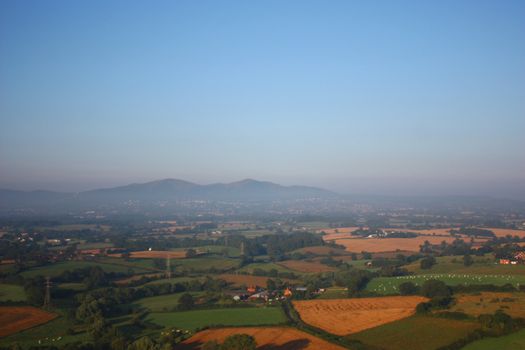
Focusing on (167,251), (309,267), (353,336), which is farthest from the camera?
(167,251)

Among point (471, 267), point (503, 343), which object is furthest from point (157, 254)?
point (503, 343)

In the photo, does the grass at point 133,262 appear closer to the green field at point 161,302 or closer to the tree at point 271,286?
the green field at point 161,302

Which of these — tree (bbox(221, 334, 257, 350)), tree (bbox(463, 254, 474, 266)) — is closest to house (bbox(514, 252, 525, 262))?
tree (bbox(463, 254, 474, 266))

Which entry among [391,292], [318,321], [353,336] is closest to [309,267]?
[391,292]

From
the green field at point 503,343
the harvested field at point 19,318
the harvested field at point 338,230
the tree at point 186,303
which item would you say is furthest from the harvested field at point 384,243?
the harvested field at point 19,318

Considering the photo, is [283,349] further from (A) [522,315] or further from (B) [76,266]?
(B) [76,266]

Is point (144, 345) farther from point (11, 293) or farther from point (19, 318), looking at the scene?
point (11, 293)
